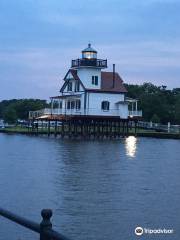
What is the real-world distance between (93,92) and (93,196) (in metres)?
54.8

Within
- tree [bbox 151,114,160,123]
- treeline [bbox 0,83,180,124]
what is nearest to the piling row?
tree [bbox 151,114,160,123]

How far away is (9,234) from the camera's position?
49.1 ft

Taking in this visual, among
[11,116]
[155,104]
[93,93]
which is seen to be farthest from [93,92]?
[11,116]

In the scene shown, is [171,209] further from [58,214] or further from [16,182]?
[16,182]

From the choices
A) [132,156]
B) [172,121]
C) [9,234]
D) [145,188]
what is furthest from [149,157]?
[172,121]

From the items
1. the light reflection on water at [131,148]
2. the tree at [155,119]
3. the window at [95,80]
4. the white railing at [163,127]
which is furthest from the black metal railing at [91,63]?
Answer: the tree at [155,119]

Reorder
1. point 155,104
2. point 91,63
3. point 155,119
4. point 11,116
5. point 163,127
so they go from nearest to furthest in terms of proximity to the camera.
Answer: point 91,63 < point 163,127 < point 155,119 < point 155,104 < point 11,116

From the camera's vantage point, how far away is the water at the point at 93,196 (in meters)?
16.1

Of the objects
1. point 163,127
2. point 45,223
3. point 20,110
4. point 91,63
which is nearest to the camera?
point 45,223

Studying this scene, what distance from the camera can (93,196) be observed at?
21.7 metres

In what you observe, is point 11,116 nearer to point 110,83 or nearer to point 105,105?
point 110,83

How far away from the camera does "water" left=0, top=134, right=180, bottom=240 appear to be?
1609cm

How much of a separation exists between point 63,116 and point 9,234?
6203 cm

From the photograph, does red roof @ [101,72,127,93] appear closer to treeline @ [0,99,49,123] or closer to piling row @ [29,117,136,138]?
piling row @ [29,117,136,138]
